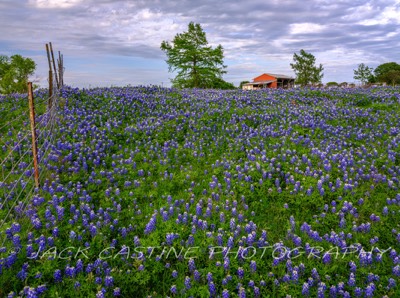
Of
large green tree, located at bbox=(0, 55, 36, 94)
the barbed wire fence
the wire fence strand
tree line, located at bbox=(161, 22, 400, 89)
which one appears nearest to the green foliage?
tree line, located at bbox=(161, 22, 400, 89)

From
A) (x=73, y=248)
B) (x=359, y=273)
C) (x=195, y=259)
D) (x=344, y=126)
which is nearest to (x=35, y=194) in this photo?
(x=73, y=248)

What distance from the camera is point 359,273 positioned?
17.2 ft

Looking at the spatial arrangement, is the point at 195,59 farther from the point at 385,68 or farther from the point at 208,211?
the point at 385,68

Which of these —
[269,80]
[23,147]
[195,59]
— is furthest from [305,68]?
[23,147]

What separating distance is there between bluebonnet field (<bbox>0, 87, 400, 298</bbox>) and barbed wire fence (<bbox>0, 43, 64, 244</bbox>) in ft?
0.48

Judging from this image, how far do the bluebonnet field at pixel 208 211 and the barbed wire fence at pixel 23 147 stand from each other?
0.48 feet

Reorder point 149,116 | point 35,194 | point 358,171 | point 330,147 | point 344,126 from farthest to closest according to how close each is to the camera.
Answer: point 149,116, point 344,126, point 330,147, point 358,171, point 35,194

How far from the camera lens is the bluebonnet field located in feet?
A: 16.6

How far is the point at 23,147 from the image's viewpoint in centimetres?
946

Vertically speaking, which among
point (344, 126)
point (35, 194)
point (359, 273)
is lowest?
point (359, 273)

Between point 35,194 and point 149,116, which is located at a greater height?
point 149,116

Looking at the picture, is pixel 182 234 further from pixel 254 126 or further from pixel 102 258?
pixel 254 126

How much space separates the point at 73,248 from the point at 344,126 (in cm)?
963

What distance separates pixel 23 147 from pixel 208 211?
6041 mm
